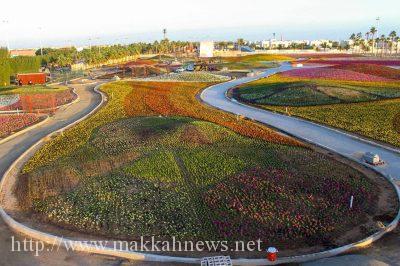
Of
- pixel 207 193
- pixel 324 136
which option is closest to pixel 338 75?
pixel 324 136

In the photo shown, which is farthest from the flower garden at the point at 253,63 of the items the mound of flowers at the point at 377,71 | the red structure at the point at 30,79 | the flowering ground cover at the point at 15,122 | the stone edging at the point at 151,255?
the stone edging at the point at 151,255

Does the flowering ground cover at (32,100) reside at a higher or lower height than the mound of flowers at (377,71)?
lower

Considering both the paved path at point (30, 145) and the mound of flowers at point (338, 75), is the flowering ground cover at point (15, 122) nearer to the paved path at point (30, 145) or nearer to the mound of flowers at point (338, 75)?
the paved path at point (30, 145)

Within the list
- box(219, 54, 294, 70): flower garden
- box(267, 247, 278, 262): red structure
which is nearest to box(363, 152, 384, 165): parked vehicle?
box(267, 247, 278, 262): red structure

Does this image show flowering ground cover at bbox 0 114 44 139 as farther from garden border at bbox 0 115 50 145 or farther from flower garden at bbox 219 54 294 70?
flower garden at bbox 219 54 294 70

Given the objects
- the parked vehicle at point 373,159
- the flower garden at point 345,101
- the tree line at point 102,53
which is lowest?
the parked vehicle at point 373,159

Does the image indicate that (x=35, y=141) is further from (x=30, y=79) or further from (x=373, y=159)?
(x=30, y=79)
